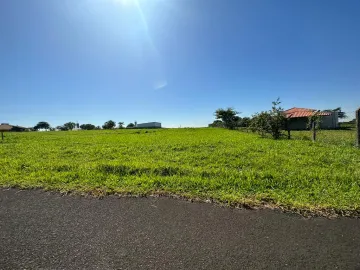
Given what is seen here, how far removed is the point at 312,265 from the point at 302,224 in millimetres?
938

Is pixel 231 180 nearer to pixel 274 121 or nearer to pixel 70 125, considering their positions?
pixel 274 121

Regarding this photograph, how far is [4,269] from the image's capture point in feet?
7.61

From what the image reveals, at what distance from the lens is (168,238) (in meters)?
2.88

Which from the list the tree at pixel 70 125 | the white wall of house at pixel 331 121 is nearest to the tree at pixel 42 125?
the tree at pixel 70 125

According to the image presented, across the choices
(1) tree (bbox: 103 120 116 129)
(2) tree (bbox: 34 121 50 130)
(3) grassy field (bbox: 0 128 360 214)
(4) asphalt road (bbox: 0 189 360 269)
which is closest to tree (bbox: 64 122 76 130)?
(1) tree (bbox: 103 120 116 129)

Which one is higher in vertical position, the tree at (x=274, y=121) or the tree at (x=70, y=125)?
the tree at (x=70, y=125)

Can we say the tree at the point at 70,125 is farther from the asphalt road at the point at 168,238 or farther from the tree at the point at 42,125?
the asphalt road at the point at 168,238

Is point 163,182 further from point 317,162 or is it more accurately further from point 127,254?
point 317,162

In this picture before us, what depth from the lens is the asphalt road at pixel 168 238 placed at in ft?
7.95

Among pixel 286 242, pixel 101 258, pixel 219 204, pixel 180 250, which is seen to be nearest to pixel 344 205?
pixel 286 242

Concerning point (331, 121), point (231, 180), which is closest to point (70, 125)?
point (331, 121)

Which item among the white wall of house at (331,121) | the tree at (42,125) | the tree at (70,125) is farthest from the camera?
the tree at (42,125)

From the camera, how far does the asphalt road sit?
242 cm

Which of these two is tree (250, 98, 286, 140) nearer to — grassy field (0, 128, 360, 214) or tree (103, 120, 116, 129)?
grassy field (0, 128, 360, 214)
